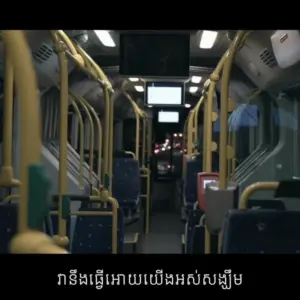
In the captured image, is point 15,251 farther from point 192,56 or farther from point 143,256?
point 192,56

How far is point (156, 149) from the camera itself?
11562 mm

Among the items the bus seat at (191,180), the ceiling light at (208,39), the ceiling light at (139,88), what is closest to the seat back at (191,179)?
Result: the bus seat at (191,180)

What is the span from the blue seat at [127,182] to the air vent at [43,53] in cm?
322

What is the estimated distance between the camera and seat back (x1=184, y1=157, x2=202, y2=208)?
7211mm

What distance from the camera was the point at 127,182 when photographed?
25.0 feet

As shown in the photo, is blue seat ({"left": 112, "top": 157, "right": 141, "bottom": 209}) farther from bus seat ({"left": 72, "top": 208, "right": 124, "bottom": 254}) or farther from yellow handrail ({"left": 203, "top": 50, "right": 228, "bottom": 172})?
bus seat ({"left": 72, "top": 208, "right": 124, "bottom": 254})

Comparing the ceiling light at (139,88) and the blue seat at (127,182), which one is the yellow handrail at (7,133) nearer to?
the blue seat at (127,182)

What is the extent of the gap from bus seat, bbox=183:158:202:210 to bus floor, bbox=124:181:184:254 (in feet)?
2.16

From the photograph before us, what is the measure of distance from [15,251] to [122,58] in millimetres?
2790

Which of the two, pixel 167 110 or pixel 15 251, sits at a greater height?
pixel 167 110

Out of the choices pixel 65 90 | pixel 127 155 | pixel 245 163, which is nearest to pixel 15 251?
pixel 65 90

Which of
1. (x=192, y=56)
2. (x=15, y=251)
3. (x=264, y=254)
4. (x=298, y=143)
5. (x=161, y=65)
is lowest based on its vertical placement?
(x=264, y=254)

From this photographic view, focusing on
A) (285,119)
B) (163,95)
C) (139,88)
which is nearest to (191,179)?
(163,95)

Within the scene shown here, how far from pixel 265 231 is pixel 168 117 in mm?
8706
